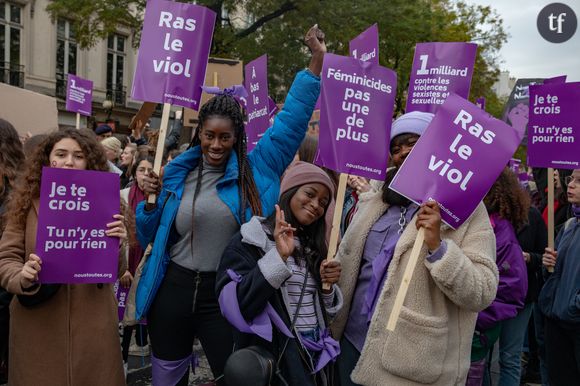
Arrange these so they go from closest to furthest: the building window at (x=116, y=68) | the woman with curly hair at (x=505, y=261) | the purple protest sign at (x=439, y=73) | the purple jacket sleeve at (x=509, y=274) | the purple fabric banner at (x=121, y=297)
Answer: the woman with curly hair at (x=505, y=261) → the purple jacket sleeve at (x=509, y=274) → the purple protest sign at (x=439, y=73) → the purple fabric banner at (x=121, y=297) → the building window at (x=116, y=68)

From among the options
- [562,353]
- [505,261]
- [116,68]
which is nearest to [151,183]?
[505,261]

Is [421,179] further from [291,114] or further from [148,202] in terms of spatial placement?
[148,202]

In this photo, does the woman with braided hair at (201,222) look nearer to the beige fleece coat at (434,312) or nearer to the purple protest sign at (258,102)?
the beige fleece coat at (434,312)

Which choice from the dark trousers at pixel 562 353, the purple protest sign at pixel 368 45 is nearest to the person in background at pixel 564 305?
the dark trousers at pixel 562 353

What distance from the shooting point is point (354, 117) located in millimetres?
2898

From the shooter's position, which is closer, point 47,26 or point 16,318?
point 16,318

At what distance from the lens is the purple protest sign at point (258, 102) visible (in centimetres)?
568

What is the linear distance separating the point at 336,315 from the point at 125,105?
26.3m

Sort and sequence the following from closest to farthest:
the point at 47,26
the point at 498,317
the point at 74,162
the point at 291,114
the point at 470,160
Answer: the point at 470,160 → the point at 74,162 → the point at 291,114 → the point at 498,317 → the point at 47,26

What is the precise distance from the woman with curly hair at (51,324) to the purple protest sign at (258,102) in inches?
115

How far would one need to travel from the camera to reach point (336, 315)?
2.86m

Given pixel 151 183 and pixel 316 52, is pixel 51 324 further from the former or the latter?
pixel 316 52

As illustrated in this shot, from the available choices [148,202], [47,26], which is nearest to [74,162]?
[148,202]

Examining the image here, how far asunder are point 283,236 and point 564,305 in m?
2.16
